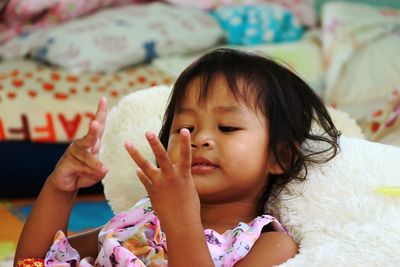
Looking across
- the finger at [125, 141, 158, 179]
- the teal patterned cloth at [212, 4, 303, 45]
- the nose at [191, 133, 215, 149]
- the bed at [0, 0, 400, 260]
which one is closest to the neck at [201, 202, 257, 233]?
the nose at [191, 133, 215, 149]

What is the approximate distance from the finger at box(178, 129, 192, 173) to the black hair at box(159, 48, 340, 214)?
0.72ft

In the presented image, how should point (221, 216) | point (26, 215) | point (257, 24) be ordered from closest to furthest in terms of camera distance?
point (221, 216) < point (26, 215) < point (257, 24)

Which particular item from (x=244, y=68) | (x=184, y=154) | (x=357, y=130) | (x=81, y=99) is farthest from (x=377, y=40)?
(x=184, y=154)

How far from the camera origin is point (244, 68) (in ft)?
3.75

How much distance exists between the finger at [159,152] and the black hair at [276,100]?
0.22 meters

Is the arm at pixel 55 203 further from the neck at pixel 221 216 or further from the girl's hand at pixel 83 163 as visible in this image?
the neck at pixel 221 216

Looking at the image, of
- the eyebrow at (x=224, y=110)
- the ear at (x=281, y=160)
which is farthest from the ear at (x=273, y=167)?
the eyebrow at (x=224, y=110)

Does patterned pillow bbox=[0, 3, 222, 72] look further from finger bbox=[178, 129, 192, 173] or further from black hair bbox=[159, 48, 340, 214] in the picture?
finger bbox=[178, 129, 192, 173]

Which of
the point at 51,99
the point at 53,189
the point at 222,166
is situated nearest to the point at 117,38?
the point at 51,99

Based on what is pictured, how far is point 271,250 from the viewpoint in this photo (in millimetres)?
999

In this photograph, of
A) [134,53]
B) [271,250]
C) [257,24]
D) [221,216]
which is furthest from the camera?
[257,24]

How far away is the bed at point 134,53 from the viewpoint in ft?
7.38

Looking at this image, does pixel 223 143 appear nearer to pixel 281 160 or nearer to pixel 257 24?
pixel 281 160

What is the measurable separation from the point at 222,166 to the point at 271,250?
5.3 inches
